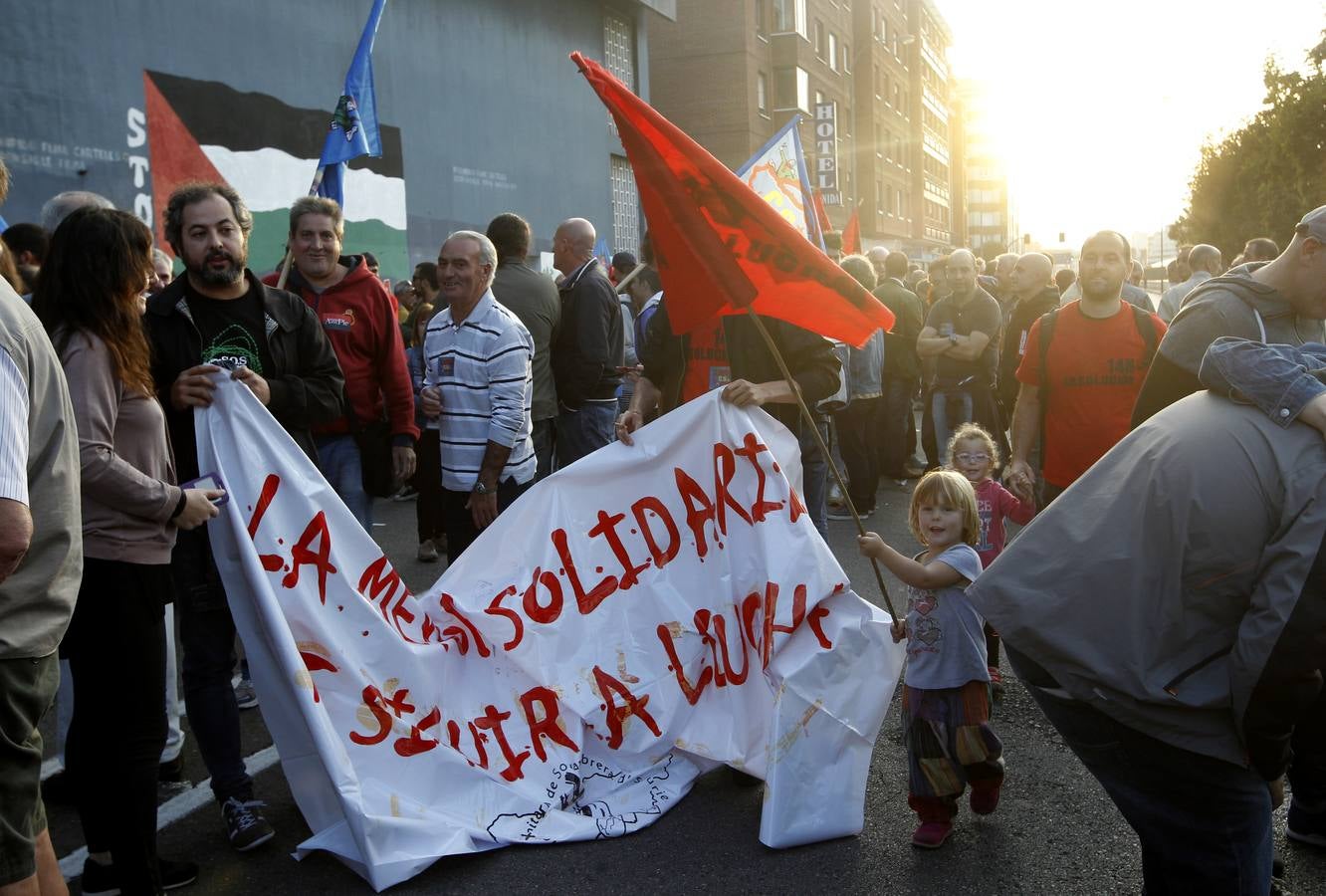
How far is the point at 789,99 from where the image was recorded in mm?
34844

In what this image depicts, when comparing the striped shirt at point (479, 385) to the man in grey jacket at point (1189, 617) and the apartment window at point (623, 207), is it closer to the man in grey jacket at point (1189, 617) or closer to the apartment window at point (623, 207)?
the man in grey jacket at point (1189, 617)

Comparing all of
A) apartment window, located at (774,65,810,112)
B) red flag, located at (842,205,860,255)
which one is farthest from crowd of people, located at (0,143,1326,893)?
apartment window, located at (774,65,810,112)

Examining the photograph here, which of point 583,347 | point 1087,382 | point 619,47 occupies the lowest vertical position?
point 1087,382

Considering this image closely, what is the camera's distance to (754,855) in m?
3.24

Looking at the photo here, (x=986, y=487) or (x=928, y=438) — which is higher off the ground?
(x=986, y=487)

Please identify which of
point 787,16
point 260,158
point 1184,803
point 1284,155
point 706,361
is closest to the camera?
point 1184,803

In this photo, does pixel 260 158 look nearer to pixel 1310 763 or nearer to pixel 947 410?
pixel 947 410

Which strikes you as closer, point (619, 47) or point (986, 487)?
point (986, 487)

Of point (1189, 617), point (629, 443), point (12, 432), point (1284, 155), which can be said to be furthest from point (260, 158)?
point (1284, 155)

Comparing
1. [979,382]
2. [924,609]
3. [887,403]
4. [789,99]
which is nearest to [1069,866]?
[924,609]

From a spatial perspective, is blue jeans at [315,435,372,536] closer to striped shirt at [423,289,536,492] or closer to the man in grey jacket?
striped shirt at [423,289,536,492]

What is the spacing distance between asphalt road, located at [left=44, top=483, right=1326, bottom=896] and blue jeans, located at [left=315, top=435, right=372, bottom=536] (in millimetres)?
1226

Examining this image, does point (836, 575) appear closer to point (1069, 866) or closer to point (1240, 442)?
point (1069, 866)

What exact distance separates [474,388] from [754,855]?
2272 mm
